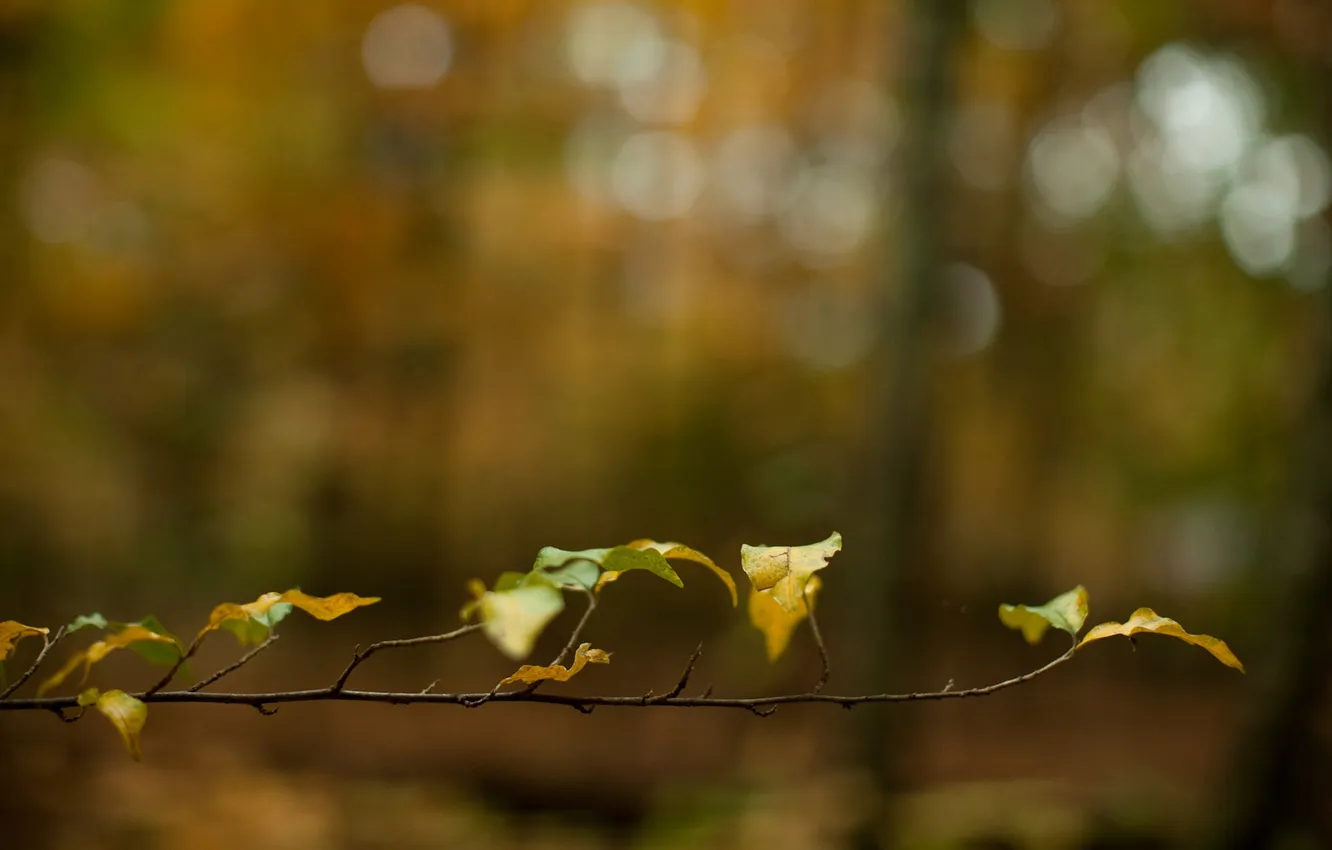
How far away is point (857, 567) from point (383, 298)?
10.9 feet

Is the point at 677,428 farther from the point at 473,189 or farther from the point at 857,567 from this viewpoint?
the point at 857,567

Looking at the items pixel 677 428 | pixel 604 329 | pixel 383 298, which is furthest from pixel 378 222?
pixel 677 428

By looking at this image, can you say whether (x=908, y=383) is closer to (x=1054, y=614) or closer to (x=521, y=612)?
(x=1054, y=614)

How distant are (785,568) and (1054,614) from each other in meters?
0.26

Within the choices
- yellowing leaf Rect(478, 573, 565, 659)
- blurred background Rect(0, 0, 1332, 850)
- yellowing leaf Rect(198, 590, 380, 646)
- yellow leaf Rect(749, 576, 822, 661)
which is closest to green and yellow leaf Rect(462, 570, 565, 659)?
yellowing leaf Rect(478, 573, 565, 659)

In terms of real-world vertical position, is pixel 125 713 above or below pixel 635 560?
below

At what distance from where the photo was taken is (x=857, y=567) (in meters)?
2.87

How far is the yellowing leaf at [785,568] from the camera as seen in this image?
69 centimetres

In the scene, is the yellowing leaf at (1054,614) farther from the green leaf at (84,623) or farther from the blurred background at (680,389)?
the blurred background at (680,389)

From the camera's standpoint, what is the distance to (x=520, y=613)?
62cm

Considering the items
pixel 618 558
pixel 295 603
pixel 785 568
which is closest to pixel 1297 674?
pixel 785 568

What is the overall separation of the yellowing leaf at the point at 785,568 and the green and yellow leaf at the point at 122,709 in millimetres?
474

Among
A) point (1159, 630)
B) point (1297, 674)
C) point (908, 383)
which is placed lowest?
point (1297, 674)

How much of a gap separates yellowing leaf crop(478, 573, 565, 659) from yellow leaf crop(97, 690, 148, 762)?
0.28m
